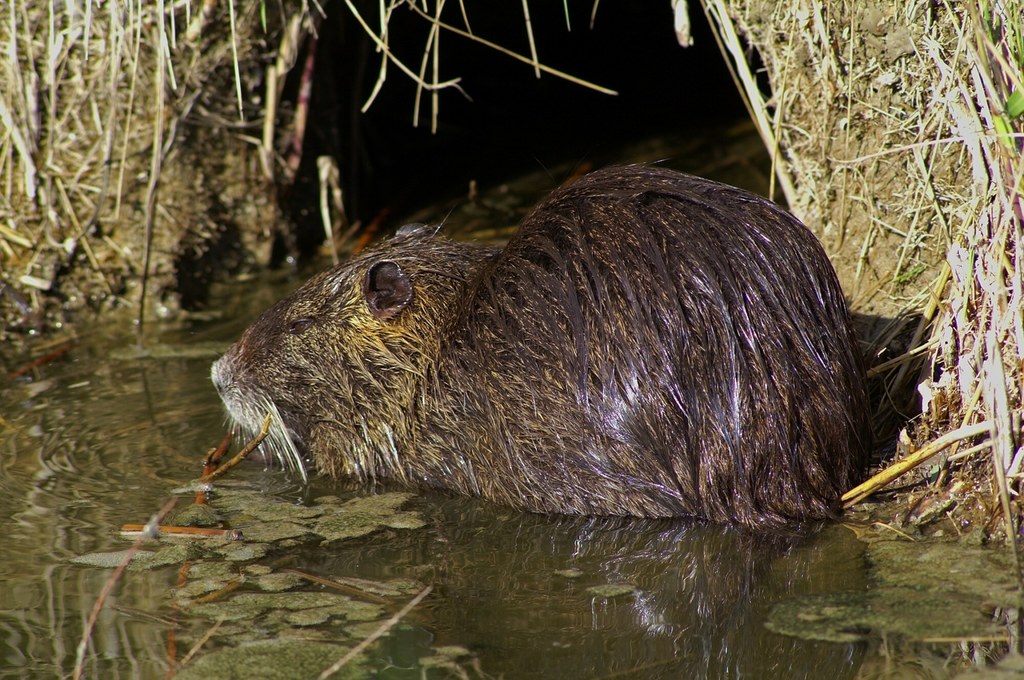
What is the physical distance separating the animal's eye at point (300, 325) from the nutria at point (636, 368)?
336 mm

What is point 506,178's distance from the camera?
6.65 meters

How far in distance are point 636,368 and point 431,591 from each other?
2.53 ft

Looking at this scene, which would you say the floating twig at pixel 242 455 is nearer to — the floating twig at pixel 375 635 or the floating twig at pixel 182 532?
the floating twig at pixel 182 532

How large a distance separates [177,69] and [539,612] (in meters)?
3.27

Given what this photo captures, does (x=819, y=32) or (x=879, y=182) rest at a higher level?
(x=819, y=32)

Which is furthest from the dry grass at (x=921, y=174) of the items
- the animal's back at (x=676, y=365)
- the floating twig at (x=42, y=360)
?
the floating twig at (x=42, y=360)

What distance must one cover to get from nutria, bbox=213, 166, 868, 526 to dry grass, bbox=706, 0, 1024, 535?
1.11 ft

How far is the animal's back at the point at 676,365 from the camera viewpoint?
124 inches

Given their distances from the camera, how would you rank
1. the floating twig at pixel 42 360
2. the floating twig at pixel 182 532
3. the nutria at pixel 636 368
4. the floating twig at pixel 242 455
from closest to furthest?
the nutria at pixel 636 368 < the floating twig at pixel 182 532 < the floating twig at pixel 242 455 < the floating twig at pixel 42 360

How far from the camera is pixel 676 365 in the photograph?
125 inches

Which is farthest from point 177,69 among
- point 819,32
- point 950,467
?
point 950,467

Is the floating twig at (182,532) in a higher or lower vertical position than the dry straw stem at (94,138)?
lower

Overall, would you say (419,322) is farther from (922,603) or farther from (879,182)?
(922,603)

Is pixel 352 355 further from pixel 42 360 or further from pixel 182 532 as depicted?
pixel 42 360
